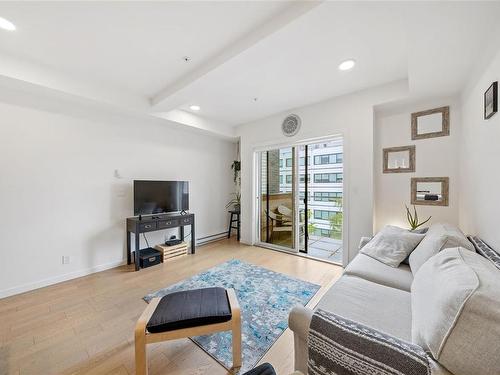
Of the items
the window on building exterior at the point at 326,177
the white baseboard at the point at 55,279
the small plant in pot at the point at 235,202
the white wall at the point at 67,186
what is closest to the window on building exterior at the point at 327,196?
the window on building exterior at the point at 326,177

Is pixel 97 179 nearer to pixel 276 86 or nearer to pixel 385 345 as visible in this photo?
pixel 276 86

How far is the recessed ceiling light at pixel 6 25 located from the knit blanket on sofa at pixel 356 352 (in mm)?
3121

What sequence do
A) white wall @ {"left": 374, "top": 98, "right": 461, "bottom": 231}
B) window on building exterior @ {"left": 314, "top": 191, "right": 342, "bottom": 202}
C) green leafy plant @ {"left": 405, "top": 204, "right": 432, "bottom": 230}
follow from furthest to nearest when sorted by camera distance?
window on building exterior @ {"left": 314, "top": 191, "right": 342, "bottom": 202} → green leafy plant @ {"left": 405, "top": 204, "right": 432, "bottom": 230} → white wall @ {"left": 374, "top": 98, "right": 461, "bottom": 231}

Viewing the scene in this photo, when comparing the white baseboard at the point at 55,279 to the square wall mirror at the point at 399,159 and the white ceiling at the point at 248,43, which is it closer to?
the white ceiling at the point at 248,43

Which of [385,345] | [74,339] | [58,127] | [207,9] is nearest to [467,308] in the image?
[385,345]

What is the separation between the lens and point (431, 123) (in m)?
2.67

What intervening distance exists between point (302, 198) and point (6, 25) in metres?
3.98

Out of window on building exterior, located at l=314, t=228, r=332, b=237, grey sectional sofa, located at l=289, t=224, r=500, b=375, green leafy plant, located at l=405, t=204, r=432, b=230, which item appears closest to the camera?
grey sectional sofa, located at l=289, t=224, r=500, b=375

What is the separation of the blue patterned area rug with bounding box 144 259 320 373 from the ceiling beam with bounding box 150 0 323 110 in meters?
2.48

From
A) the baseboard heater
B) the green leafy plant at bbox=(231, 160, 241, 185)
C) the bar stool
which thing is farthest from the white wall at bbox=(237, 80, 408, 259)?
the baseboard heater

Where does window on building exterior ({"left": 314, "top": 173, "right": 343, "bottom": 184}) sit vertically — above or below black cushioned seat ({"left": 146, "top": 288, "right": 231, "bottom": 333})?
above

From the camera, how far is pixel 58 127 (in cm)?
270

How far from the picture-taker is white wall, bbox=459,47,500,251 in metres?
1.54

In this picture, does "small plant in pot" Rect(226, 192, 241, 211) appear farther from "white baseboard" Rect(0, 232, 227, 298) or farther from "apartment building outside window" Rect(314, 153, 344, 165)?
"white baseboard" Rect(0, 232, 227, 298)
